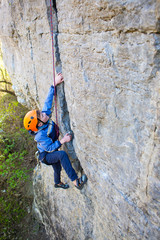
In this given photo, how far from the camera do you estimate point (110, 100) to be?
5.84ft

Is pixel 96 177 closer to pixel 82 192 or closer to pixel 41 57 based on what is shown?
pixel 82 192

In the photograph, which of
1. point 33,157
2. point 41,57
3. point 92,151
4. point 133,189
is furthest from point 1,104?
point 133,189

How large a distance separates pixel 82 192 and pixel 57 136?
0.99m

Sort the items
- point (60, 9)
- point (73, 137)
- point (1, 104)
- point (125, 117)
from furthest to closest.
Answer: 1. point (1, 104)
2. point (73, 137)
3. point (60, 9)
4. point (125, 117)

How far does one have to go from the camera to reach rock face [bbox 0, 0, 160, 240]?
135cm

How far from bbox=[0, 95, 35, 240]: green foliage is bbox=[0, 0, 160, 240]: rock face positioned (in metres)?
3.24

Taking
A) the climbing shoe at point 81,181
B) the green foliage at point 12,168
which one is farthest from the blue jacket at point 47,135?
the green foliage at point 12,168

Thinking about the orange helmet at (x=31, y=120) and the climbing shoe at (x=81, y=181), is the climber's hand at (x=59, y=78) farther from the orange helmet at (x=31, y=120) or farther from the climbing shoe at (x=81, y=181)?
the climbing shoe at (x=81, y=181)

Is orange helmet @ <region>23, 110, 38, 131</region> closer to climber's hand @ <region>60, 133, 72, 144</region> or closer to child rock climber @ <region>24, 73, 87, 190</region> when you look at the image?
child rock climber @ <region>24, 73, 87, 190</region>

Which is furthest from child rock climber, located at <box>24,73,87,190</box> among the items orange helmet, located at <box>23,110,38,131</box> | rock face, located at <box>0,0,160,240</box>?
rock face, located at <box>0,0,160,240</box>

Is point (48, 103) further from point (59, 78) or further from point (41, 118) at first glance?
point (59, 78)

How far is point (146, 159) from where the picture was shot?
154cm

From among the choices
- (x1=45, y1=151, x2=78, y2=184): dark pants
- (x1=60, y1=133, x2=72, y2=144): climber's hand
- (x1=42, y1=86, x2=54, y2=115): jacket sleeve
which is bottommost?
(x1=45, y1=151, x2=78, y2=184): dark pants

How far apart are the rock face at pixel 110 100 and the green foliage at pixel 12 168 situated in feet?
10.6
